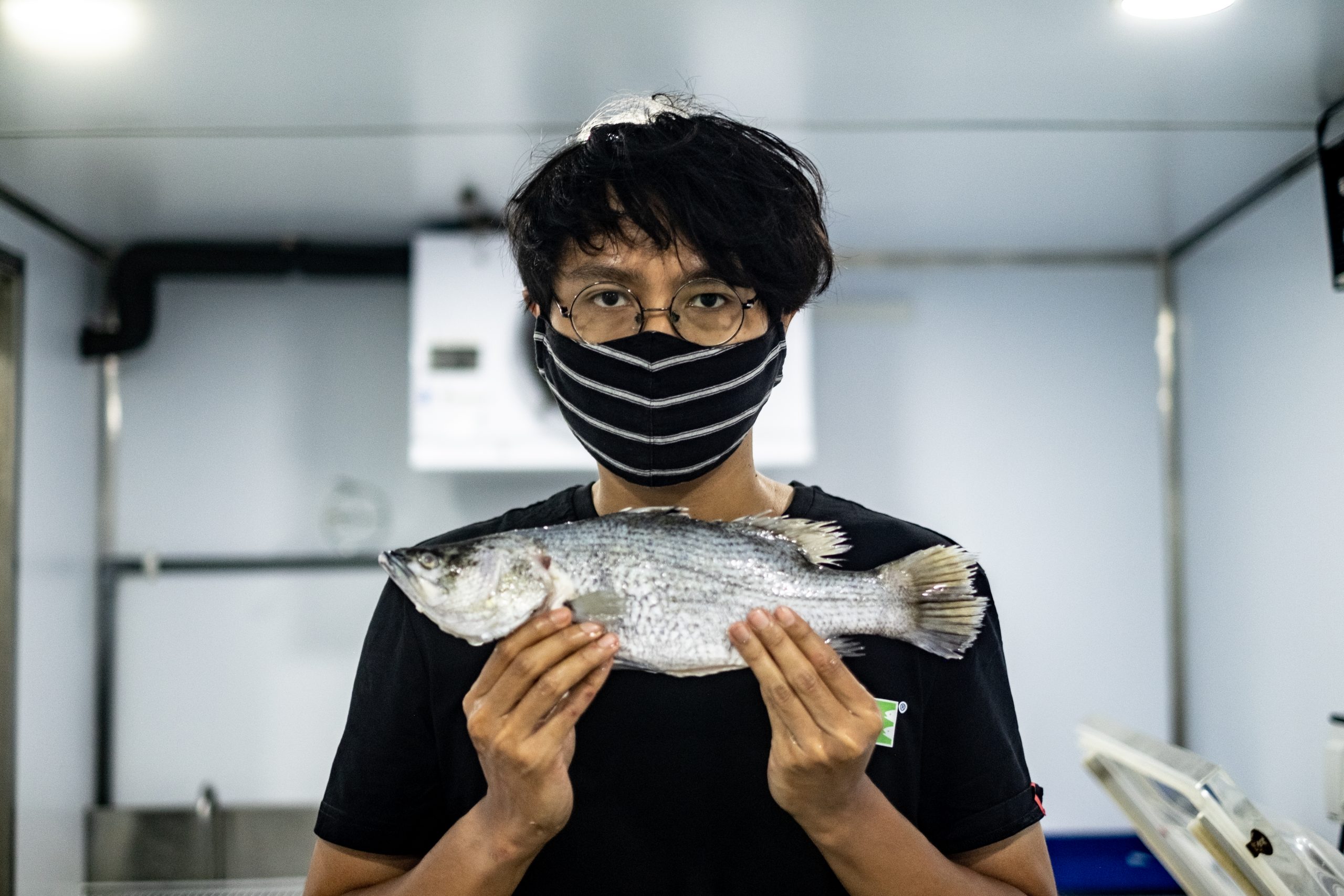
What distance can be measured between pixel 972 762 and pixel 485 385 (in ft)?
6.82

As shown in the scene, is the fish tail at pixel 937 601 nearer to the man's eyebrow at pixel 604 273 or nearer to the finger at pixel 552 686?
the finger at pixel 552 686

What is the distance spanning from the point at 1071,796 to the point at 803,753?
8.83 ft

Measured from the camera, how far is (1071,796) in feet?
10.7

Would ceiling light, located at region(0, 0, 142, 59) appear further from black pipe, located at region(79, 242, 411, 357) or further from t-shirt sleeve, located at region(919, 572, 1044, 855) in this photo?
t-shirt sleeve, located at region(919, 572, 1044, 855)

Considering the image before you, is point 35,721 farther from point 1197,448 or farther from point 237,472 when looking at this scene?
point 1197,448

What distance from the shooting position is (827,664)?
40.0 inches

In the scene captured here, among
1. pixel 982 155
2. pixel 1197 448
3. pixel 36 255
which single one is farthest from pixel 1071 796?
pixel 36 255

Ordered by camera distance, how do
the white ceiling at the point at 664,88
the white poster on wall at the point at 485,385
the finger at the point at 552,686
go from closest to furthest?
the finger at the point at 552,686 → the white ceiling at the point at 664,88 → the white poster on wall at the point at 485,385

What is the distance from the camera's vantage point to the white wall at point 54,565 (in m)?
2.78

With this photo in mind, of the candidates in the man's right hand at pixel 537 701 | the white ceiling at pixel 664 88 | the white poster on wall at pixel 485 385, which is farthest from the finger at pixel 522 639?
the white poster on wall at pixel 485 385

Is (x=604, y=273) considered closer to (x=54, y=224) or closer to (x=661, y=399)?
(x=661, y=399)

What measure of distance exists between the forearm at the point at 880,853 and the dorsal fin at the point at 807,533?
26 cm

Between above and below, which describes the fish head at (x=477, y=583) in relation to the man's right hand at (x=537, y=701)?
above

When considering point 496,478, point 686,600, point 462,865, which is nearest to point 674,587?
point 686,600
